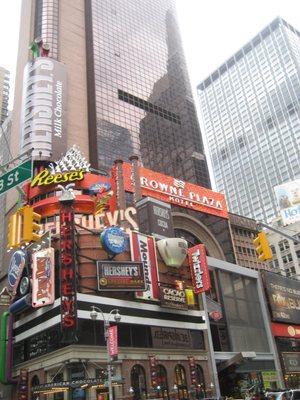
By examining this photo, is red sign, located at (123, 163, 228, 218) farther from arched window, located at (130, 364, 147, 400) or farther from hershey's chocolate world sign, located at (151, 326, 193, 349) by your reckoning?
arched window, located at (130, 364, 147, 400)

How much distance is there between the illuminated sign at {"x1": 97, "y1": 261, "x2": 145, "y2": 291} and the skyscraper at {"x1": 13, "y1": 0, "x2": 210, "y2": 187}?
53.0 metres

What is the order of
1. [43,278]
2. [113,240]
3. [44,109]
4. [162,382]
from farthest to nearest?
[44,109]
[113,240]
[162,382]
[43,278]

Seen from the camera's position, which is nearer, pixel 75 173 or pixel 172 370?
pixel 172 370

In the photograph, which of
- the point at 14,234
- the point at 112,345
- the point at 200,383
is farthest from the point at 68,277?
the point at 200,383

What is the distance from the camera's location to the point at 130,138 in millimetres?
122312

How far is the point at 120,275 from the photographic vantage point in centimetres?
4475

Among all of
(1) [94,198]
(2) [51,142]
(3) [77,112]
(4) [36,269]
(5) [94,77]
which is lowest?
(4) [36,269]

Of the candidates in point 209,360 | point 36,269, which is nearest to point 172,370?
point 209,360

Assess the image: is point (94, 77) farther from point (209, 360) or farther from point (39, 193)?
point (209, 360)

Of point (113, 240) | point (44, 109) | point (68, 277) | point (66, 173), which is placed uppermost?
point (44, 109)

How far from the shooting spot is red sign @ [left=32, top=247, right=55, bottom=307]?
4238 centimetres

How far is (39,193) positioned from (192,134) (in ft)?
268

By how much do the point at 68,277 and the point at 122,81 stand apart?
98.8 meters

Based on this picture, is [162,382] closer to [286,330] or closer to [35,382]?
[35,382]
